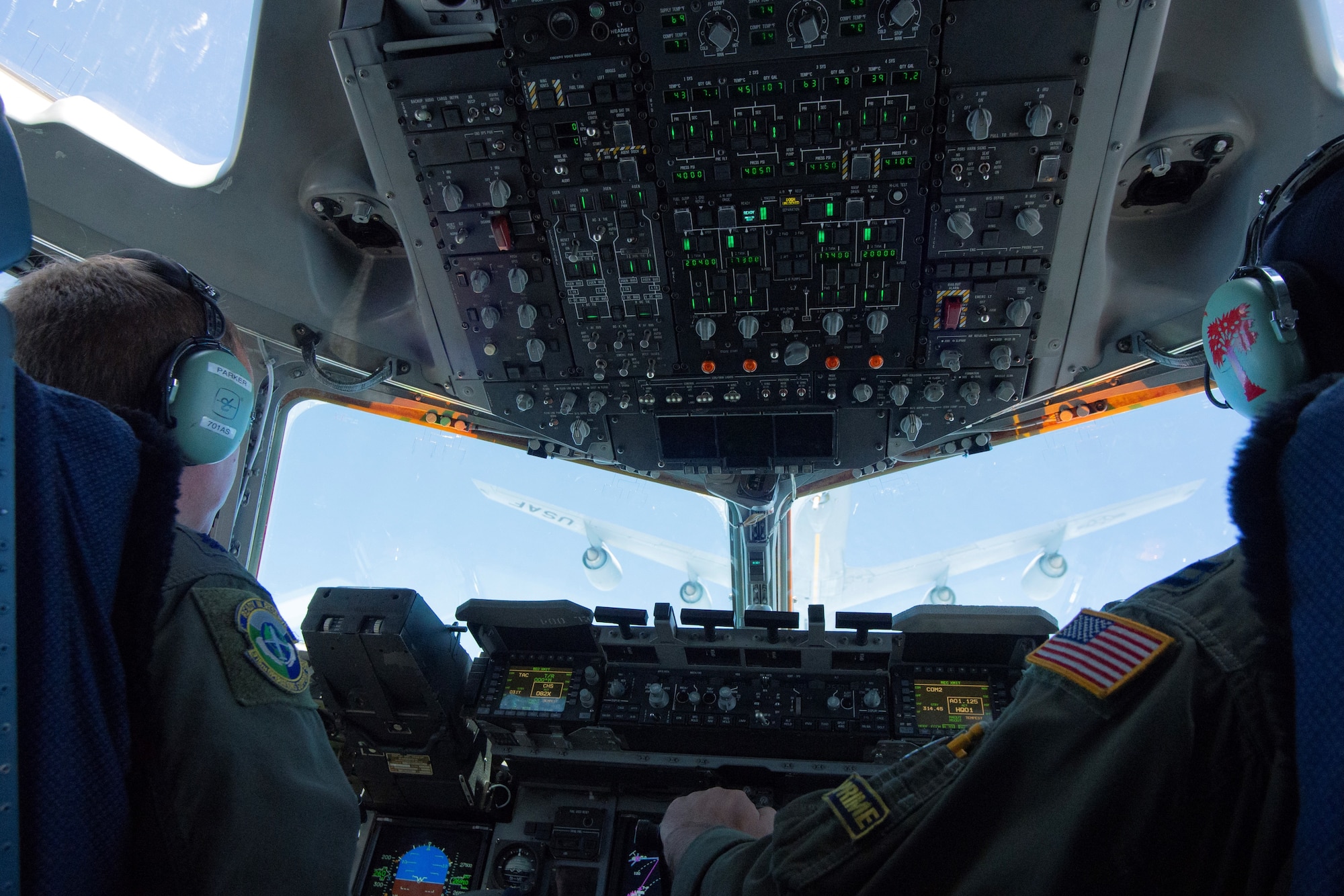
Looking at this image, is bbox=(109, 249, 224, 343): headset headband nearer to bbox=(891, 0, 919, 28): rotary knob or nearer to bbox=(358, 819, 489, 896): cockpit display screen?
bbox=(891, 0, 919, 28): rotary knob

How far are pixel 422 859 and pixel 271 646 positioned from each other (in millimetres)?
1864

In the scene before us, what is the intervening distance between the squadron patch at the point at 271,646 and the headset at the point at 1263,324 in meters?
1.20

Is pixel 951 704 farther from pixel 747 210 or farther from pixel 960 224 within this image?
A: pixel 747 210

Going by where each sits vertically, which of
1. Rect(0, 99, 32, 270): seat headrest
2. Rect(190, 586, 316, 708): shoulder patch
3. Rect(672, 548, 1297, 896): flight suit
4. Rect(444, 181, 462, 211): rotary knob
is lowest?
Rect(672, 548, 1297, 896): flight suit

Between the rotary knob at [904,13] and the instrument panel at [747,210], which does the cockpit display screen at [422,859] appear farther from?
the rotary knob at [904,13]

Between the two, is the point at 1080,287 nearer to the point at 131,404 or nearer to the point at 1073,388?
the point at 1073,388

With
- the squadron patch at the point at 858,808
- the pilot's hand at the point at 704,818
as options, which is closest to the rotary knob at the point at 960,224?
the pilot's hand at the point at 704,818

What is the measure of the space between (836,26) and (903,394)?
45.0 inches

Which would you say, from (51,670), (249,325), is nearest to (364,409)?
(249,325)

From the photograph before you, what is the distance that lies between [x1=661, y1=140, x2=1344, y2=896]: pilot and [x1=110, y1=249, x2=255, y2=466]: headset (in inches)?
40.7

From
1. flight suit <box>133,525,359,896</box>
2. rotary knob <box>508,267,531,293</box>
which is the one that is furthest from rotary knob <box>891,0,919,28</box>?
flight suit <box>133,525,359,896</box>

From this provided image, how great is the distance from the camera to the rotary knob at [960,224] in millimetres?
2188

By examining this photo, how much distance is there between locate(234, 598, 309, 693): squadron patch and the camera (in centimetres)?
104

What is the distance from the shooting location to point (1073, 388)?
115 inches
